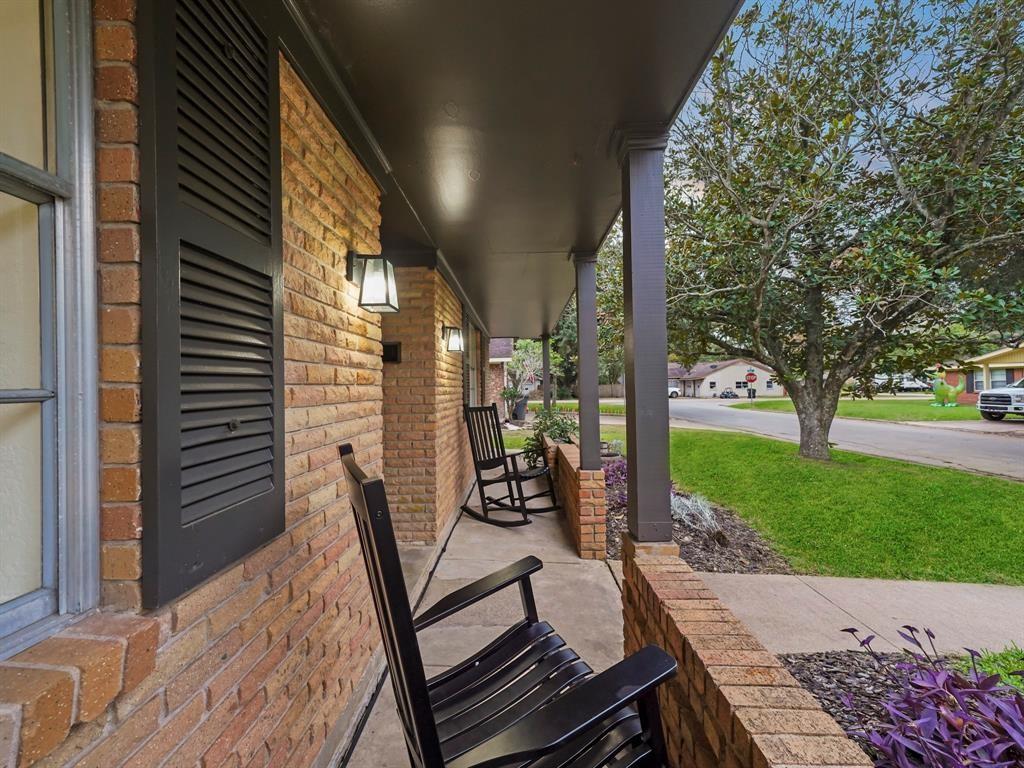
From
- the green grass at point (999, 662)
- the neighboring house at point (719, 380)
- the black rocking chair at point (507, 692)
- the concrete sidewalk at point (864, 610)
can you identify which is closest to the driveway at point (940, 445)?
the concrete sidewalk at point (864, 610)

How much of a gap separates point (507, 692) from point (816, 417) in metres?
7.74

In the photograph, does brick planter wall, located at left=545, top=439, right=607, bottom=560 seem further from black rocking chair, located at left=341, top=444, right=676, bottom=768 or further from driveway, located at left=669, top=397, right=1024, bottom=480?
driveway, located at left=669, top=397, right=1024, bottom=480

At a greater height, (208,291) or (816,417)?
(208,291)

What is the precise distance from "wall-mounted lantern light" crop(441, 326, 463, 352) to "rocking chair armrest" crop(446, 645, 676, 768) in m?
3.43

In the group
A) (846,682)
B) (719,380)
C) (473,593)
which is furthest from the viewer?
(719,380)

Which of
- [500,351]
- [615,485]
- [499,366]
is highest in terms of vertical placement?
[500,351]

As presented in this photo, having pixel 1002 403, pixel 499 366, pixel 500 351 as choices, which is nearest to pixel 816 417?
pixel 500 351

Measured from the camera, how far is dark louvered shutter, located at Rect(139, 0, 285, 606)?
0.86m

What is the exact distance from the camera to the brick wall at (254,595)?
710 mm

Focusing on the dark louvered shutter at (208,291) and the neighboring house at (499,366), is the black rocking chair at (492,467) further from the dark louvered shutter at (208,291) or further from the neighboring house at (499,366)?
the neighboring house at (499,366)

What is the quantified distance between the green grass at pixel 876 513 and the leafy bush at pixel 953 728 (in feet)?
9.12

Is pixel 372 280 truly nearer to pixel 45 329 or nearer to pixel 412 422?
pixel 45 329

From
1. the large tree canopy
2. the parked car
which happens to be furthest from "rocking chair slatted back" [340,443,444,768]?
the parked car

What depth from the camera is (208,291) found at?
104 centimetres
